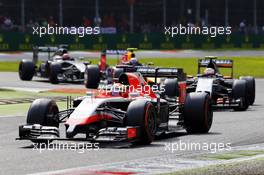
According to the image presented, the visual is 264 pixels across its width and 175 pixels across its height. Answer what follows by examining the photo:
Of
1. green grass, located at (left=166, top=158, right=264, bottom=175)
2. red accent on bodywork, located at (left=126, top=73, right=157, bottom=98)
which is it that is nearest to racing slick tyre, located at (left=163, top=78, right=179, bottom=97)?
red accent on bodywork, located at (left=126, top=73, right=157, bottom=98)

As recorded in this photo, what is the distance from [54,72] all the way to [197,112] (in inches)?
683

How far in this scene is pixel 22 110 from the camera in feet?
70.6

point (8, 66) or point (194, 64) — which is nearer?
point (8, 66)

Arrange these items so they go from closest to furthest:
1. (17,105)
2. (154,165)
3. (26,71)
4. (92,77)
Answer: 1. (154,165)
2. (17,105)
3. (92,77)
4. (26,71)

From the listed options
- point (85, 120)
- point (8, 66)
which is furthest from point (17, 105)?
point (8, 66)

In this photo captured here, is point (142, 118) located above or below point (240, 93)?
above

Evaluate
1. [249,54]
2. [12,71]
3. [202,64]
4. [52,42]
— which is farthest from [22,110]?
[249,54]

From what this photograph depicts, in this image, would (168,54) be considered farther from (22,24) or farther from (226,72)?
(226,72)

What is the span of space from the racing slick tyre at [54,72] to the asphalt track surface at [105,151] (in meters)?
13.8

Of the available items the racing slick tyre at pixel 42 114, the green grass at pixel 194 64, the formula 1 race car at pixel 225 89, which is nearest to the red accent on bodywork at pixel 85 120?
the racing slick tyre at pixel 42 114

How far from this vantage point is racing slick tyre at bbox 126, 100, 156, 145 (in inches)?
542

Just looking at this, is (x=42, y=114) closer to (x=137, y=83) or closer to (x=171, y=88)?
(x=137, y=83)

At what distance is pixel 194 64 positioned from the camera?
45781 millimetres

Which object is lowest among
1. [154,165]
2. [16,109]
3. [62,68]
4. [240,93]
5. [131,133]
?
[16,109]
